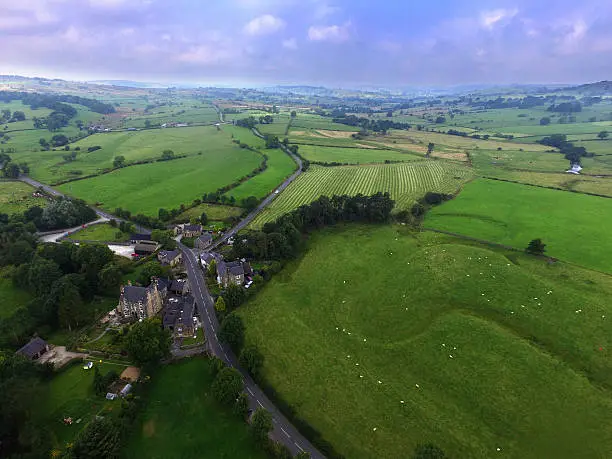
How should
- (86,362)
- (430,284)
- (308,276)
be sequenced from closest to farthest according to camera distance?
(86,362) → (430,284) → (308,276)

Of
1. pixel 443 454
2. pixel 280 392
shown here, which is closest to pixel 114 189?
pixel 280 392

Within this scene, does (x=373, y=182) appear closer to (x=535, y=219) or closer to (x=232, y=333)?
(x=535, y=219)

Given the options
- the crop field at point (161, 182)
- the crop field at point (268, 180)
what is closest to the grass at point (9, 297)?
the crop field at point (161, 182)

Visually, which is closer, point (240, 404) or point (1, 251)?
point (240, 404)

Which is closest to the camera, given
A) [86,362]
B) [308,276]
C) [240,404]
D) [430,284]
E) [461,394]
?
[240,404]

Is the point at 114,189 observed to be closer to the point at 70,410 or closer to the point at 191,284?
the point at 191,284

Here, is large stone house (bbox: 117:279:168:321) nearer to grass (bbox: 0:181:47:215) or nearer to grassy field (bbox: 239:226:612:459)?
grassy field (bbox: 239:226:612:459)
